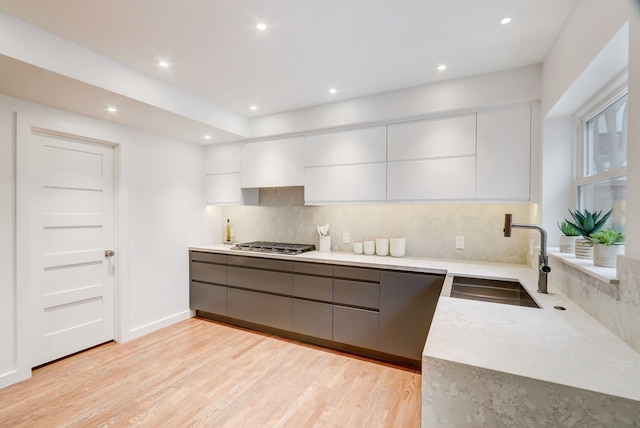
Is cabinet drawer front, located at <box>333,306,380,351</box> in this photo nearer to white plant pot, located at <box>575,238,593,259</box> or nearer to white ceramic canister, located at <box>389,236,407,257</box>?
white ceramic canister, located at <box>389,236,407,257</box>

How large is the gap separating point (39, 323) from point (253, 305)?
1812 mm

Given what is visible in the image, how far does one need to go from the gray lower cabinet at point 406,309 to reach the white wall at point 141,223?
8.27 feet

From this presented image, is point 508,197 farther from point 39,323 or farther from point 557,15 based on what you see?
point 39,323

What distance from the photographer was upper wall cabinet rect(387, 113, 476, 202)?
2.51 metres

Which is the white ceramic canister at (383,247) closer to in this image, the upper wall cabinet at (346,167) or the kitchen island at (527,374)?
the upper wall cabinet at (346,167)

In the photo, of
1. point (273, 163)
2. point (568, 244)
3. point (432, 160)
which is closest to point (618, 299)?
point (568, 244)

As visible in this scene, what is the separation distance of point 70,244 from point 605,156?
4.15 m

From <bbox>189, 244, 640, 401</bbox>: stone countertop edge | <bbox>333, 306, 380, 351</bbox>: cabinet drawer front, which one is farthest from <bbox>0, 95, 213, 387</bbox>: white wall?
<bbox>189, 244, 640, 401</bbox>: stone countertop edge

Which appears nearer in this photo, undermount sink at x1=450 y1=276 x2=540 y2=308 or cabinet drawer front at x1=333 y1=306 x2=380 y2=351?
undermount sink at x1=450 y1=276 x2=540 y2=308

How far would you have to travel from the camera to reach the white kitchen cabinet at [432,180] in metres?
2.51

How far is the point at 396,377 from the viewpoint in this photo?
2.37m

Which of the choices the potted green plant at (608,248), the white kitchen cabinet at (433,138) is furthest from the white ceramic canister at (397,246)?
the potted green plant at (608,248)

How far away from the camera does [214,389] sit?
2.21 metres

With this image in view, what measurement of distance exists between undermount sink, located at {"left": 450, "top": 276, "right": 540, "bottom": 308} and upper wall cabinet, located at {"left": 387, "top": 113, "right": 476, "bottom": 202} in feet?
2.36
